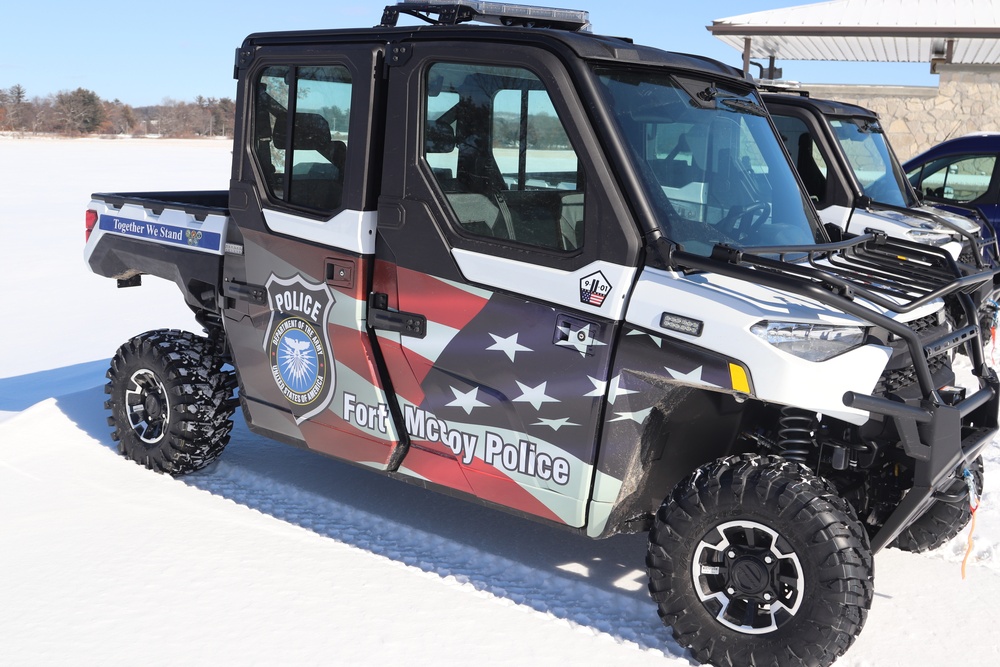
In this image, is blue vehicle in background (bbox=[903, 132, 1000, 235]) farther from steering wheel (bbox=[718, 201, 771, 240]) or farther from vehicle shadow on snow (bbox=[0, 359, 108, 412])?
vehicle shadow on snow (bbox=[0, 359, 108, 412])

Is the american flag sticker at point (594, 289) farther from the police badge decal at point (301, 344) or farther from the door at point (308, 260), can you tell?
the police badge decal at point (301, 344)

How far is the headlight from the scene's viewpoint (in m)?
3.34

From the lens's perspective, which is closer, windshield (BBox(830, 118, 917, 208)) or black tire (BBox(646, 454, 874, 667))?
black tire (BBox(646, 454, 874, 667))

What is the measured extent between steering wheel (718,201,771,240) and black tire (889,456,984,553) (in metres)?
1.53

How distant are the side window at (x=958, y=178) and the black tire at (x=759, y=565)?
8.04 metres

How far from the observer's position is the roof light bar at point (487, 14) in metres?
4.43

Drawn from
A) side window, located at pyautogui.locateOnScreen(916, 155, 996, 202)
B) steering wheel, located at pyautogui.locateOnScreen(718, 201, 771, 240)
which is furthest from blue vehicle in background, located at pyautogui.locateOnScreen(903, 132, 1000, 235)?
steering wheel, located at pyautogui.locateOnScreen(718, 201, 771, 240)

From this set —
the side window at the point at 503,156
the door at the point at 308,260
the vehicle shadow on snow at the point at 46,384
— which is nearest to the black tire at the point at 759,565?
the side window at the point at 503,156

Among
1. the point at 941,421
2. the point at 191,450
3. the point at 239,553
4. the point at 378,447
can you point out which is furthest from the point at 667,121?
the point at 191,450

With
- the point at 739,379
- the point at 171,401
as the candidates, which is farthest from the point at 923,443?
the point at 171,401

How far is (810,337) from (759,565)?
0.81 m

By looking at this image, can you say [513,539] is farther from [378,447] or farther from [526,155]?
[526,155]

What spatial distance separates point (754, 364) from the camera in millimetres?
3352

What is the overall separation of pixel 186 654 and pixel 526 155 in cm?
215
